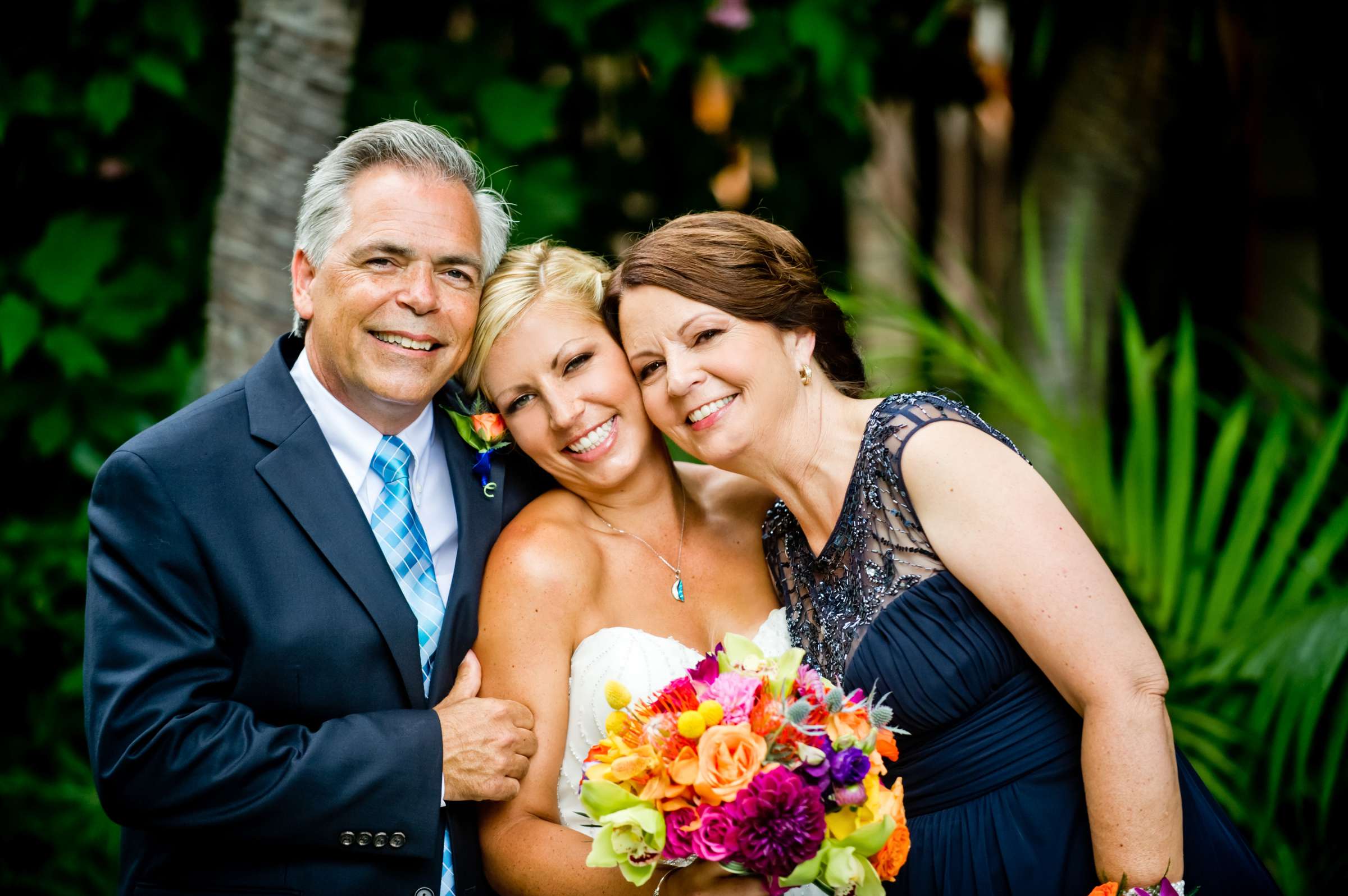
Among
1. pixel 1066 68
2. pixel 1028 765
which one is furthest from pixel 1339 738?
pixel 1066 68

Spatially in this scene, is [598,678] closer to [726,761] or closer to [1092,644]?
[726,761]

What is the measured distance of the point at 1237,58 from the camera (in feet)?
18.9

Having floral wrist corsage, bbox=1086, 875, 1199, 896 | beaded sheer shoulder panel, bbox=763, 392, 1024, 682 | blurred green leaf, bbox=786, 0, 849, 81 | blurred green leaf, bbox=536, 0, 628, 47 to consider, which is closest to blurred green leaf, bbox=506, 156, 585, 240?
blurred green leaf, bbox=536, 0, 628, 47

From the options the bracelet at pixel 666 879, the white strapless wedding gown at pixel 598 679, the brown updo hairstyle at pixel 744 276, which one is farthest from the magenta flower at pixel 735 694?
Result: the brown updo hairstyle at pixel 744 276

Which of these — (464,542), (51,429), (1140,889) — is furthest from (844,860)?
(51,429)

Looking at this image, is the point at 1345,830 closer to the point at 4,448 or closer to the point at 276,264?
the point at 276,264

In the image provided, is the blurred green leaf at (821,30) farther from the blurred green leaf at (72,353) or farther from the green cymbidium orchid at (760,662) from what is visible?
the blurred green leaf at (72,353)

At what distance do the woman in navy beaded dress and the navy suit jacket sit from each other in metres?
0.87

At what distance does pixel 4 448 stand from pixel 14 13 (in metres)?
1.66

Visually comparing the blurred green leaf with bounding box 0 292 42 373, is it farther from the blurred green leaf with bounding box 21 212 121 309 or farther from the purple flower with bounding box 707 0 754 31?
the purple flower with bounding box 707 0 754 31

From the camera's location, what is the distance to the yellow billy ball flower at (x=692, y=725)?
1.93 meters

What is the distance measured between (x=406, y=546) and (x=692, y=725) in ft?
3.34

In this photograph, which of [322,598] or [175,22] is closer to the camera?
[322,598]

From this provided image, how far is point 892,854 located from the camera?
206 centimetres
